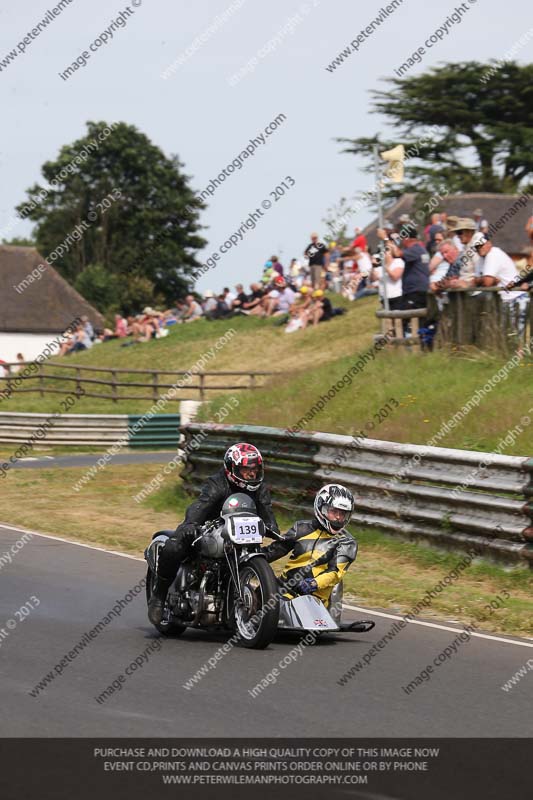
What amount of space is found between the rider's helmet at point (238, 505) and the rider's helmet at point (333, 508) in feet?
1.56

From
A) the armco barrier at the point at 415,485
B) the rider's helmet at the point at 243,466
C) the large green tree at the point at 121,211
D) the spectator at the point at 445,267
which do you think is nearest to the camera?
the rider's helmet at the point at 243,466

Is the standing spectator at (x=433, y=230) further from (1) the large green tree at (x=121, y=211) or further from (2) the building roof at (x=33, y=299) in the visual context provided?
(1) the large green tree at (x=121, y=211)

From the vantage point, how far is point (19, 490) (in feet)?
69.2

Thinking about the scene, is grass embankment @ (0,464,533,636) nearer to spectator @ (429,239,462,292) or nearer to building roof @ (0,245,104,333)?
spectator @ (429,239,462,292)

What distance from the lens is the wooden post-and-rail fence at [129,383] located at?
36.0m

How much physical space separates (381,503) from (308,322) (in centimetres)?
2459

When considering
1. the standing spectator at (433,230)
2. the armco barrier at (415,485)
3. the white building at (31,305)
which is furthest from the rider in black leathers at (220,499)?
the white building at (31,305)

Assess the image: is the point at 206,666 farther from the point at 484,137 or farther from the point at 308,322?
the point at 484,137

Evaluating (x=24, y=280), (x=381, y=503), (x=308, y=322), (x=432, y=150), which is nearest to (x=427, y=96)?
(x=432, y=150)

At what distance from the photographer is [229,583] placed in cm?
919

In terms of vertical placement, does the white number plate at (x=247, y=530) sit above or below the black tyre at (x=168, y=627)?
above

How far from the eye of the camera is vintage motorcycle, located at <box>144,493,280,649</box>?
28.8ft

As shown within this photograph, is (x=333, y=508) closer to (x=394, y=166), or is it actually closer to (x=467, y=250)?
(x=467, y=250)

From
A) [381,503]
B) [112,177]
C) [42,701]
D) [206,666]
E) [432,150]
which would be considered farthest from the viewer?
[112,177]
